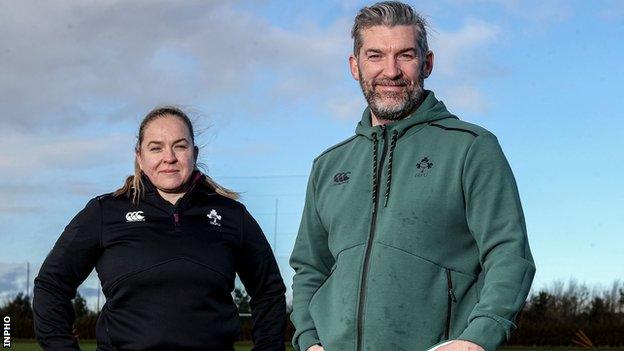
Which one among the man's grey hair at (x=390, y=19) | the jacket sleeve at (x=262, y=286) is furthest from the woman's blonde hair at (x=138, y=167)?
the man's grey hair at (x=390, y=19)

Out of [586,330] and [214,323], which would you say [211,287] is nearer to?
[214,323]

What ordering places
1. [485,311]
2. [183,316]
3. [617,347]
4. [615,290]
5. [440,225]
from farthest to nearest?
[615,290] → [617,347] → [183,316] → [440,225] → [485,311]

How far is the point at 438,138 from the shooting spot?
11.8 ft

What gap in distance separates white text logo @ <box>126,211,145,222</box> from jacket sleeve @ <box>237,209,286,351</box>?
1.71 feet

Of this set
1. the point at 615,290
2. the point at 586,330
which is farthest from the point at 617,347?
the point at 615,290

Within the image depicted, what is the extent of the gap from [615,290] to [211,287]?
6351 centimetres

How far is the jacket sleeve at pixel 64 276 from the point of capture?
193 inches

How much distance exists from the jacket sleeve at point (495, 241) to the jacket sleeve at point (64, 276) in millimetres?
2199

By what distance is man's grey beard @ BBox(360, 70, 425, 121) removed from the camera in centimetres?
363

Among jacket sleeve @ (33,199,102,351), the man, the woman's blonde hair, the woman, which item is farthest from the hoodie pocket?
jacket sleeve @ (33,199,102,351)

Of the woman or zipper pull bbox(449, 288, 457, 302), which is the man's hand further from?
the woman

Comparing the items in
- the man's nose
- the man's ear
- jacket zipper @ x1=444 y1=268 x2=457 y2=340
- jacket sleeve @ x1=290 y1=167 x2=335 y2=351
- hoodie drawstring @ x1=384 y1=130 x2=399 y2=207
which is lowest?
jacket zipper @ x1=444 y1=268 x2=457 y2=340

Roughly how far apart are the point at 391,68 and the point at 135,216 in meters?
1.80

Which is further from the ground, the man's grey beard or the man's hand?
the man's grey beard
